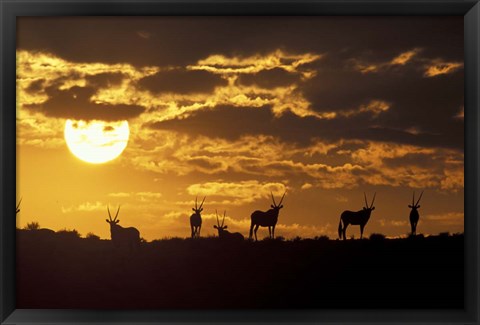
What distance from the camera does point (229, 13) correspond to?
3463 millimetres

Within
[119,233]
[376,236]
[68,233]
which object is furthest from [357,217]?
[68,233]

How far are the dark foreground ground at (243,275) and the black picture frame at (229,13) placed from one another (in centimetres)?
4

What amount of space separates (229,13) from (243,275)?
128 cm

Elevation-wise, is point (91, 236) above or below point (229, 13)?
below

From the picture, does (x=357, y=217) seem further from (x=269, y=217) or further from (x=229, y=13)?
(x=229, y=13)

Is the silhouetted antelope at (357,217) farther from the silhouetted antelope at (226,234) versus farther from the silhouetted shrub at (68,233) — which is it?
the silhouetted shrub at (68,233)

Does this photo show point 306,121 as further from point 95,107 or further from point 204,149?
point 95,107

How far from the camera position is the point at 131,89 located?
3494 millimetres

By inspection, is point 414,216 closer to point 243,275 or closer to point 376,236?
point 376,236

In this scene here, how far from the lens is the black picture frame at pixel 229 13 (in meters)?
3.43

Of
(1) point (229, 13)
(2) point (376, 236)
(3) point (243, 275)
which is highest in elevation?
(1) point (229, 13)

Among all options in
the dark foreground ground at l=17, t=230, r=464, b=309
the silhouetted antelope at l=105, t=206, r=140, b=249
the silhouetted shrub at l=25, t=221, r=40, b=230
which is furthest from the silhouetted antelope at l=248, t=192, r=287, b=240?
the silhouetted shrub at l=25, t=221, r=40, b=230

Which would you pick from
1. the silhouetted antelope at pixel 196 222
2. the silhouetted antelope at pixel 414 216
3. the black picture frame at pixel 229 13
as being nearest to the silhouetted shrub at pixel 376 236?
the silhouetted antelope at pixel 414 216

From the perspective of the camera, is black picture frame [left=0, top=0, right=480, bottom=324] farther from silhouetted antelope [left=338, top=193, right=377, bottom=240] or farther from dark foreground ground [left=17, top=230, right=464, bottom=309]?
silhouetted antelope [left=338, top=193, right=377, bottom=240]
